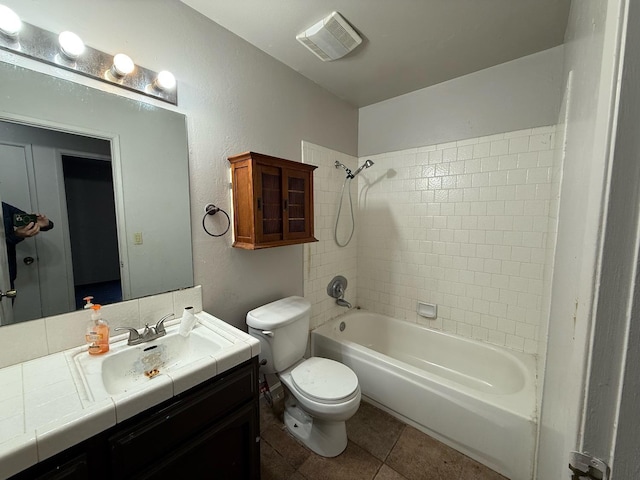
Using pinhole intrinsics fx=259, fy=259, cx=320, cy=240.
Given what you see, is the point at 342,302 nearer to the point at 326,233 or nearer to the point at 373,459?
the point at 326,233

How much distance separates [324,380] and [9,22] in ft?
6.68

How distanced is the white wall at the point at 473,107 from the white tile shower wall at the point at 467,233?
84mm

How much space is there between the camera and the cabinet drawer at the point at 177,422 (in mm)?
780

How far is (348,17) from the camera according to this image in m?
1.42

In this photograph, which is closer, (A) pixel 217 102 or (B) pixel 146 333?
(B) pixel 146 333

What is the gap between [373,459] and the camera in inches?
58.6

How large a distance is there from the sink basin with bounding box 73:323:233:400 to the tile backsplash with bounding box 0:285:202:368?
0.31 feet

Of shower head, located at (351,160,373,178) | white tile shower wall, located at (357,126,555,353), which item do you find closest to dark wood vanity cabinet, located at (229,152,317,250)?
shower head, located at (351,160,373,178)

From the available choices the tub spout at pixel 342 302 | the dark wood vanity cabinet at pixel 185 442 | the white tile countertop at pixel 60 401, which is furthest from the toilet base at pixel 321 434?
the tub spout at pixel 342 302

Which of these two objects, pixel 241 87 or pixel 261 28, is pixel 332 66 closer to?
pixel 261 28

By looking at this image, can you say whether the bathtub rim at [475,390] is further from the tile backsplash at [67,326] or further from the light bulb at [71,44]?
the light bulb at [71,44]

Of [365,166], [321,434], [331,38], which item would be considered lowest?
[321,434]

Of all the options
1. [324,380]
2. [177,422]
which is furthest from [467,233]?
[177,422]

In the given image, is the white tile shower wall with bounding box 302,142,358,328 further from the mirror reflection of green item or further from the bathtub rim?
the mirror reflection of green item
